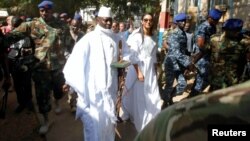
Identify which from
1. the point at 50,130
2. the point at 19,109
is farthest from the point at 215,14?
the point at 19,109

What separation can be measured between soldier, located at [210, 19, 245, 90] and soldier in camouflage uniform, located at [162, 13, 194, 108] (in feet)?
3.65

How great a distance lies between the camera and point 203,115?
115 cm

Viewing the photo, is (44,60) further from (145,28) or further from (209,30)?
(209,30)

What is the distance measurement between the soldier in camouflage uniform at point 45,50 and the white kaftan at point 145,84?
0.97 m

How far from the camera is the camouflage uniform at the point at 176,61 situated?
6.38 meters

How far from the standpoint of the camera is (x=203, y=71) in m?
6.40

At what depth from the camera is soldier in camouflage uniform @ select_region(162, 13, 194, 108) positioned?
638 centimetres

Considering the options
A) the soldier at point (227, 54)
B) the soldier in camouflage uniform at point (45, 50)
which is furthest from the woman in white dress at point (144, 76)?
the soldier in camouflage uniform at point (45, 50)

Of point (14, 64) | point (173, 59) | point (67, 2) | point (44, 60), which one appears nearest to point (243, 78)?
point (173, 59)

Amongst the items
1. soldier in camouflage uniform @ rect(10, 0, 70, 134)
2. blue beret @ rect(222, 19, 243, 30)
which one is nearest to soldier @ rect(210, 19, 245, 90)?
blue beret @ rect(222, 19, 243, 30)

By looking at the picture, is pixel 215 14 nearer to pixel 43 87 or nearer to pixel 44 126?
pixel 43 87

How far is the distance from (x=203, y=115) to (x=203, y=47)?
15.1 ft

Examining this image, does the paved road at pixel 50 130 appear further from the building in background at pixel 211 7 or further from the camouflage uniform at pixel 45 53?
the building in background at pixel 211 7

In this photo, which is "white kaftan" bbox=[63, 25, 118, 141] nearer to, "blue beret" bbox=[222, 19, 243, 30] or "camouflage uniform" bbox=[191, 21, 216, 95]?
"blue beret" bbox=[222, 19, 243, 30]
